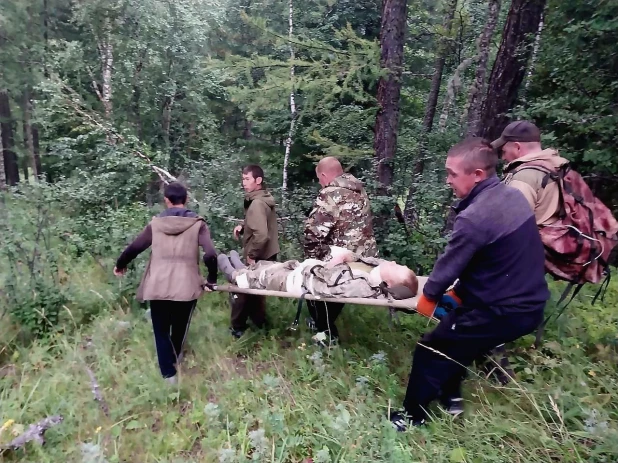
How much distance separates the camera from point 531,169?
3.30m

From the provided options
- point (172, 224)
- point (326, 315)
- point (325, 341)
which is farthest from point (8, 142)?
point (325, 341)

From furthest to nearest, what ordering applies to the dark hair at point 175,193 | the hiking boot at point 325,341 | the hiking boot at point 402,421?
the hiking boot at point 325,341, the dark hair at point 175,193, the hiking boot at point 402,421

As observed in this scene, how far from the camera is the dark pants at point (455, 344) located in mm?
2771

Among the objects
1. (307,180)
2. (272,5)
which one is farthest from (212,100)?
(307,180)

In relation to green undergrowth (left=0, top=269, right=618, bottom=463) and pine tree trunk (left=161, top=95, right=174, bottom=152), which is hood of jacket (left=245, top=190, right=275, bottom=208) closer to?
green undergrowth (left=0, top=269, right=618, bottom=463)

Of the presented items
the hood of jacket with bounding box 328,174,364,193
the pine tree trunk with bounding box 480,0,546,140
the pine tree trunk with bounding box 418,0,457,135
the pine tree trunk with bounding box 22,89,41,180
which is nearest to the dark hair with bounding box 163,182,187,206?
the hood of jacket with bounding box 328,174,364,193

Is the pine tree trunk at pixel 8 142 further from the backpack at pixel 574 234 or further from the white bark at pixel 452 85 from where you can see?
the backpack at pixel 574 234

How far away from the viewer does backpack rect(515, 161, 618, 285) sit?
10.8 ft

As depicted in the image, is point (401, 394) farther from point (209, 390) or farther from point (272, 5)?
point (272, 5)

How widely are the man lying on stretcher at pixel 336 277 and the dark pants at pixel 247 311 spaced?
50 cm

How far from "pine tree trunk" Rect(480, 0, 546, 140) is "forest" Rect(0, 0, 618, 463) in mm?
25

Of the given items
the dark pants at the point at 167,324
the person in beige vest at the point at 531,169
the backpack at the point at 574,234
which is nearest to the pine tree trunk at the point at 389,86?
the person in beige vest at the point at 531,169

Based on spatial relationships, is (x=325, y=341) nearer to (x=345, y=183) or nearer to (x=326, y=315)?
(x=326, y=315)

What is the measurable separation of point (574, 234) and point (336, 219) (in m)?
2.04
